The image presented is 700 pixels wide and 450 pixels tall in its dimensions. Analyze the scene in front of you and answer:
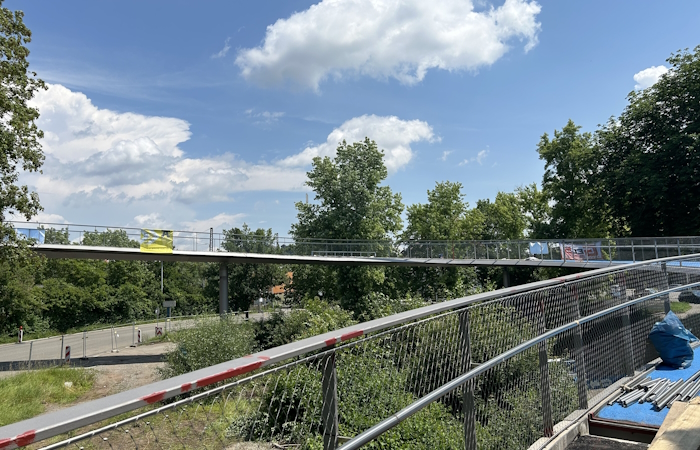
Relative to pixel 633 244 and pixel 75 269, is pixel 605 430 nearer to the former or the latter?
pixel 633 244

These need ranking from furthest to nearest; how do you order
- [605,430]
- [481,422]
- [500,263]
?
[500,263] < [605,430] < [481,422]

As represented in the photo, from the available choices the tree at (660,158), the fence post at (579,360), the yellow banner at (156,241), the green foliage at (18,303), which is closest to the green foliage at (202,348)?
the fence post at (579,360)

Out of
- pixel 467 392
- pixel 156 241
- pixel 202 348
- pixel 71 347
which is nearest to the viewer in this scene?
pixel 467 392

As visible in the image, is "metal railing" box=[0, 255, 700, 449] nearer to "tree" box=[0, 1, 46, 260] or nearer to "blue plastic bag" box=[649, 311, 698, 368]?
"blue plastic bag" box=[649, 311, 698, 368]

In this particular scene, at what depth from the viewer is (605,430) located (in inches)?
184

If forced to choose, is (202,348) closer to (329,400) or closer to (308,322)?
(308,322)

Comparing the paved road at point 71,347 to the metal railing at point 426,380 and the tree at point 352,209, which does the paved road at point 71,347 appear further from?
the metal railing at point 426,380

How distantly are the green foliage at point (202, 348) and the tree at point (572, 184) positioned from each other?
31464mm

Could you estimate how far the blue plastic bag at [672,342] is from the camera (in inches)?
241

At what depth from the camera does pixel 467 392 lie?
3.39 meters

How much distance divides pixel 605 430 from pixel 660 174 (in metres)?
32.5

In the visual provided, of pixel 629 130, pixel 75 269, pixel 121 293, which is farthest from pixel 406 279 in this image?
pixel 75 269

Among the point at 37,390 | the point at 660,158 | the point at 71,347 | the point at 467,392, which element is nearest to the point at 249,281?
the point at 71,347

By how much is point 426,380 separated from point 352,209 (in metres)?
38.8
